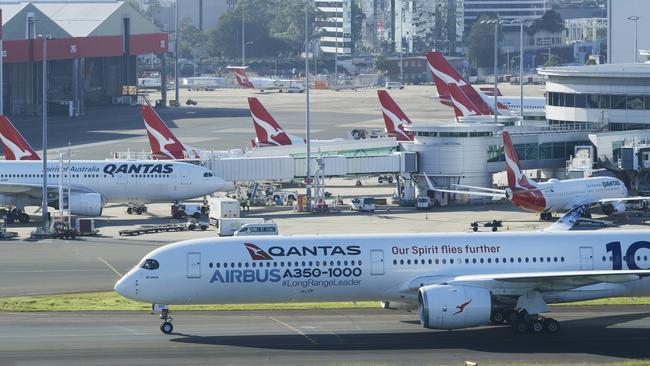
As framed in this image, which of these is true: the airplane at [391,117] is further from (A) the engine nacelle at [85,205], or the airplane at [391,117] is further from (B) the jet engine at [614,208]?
(A) the engine nacelle at [85,205]

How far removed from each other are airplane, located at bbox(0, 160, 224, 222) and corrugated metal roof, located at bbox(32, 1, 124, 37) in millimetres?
95835

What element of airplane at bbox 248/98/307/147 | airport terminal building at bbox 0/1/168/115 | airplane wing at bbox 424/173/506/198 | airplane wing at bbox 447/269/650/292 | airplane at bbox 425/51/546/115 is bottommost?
airplane wing at bbox 447/269/650/292

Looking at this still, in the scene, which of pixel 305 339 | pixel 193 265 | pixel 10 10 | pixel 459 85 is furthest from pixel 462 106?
pixel 193 265

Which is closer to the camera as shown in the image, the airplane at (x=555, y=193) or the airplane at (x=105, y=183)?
the airplane at (x=555, y=193)

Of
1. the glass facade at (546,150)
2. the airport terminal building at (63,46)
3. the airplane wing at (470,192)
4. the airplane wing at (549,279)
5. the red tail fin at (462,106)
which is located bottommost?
the airplane wing at (549,279)

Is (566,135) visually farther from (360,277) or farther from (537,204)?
(360,277)

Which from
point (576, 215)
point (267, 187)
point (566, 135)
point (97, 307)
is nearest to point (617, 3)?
point (566, 135)

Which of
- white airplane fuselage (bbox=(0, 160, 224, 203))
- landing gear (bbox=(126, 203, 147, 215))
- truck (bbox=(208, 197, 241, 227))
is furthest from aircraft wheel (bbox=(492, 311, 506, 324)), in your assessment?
landing gear (bbox=(126, 203, 147, 215))

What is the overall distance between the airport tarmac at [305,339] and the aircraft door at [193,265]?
2.43 metres

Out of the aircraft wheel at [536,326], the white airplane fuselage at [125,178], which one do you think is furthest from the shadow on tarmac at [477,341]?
the white airplane fuselage at [125,178]

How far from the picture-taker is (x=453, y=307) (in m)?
48.3

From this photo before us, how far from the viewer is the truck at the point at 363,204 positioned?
310ft

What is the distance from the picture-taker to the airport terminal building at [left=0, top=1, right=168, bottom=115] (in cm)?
17300

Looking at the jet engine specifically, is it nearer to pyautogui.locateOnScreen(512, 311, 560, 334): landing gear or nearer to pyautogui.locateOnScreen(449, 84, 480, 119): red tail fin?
pyautogui.locateOnScreen(512, 311, 560, 334): landing gear
